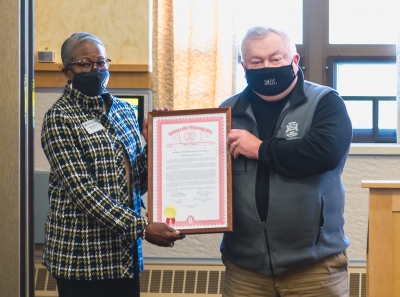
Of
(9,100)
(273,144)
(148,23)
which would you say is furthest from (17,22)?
(148,23)

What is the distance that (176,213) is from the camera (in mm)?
2174

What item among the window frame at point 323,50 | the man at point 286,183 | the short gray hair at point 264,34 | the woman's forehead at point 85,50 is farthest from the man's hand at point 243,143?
the window frame at point 323,50

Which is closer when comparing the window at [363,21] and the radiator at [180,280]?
the radiator at [180,280]

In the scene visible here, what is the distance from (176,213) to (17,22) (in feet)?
3.02

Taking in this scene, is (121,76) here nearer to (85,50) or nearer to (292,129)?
(85,50)

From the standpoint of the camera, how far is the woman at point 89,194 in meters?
2.09

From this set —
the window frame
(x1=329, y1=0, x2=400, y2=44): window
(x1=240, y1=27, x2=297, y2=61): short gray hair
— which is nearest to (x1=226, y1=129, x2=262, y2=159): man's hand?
(x1=240, y1=27, x2=297, y2=61): short gray hair

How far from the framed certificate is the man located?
0.07 meters

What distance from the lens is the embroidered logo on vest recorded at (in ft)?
6.63

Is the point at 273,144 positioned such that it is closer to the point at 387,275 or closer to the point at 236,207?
the point at 236,207

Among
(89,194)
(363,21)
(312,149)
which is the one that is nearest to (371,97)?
(363,21)

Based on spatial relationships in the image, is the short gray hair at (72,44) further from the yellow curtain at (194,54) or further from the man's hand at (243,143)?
the yellow curtain at (194,54)

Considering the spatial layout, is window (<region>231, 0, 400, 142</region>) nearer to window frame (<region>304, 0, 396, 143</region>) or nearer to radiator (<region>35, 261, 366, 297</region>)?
window frame (<region>304, 0, 396, 143</region>)

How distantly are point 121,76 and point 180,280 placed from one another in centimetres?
129
